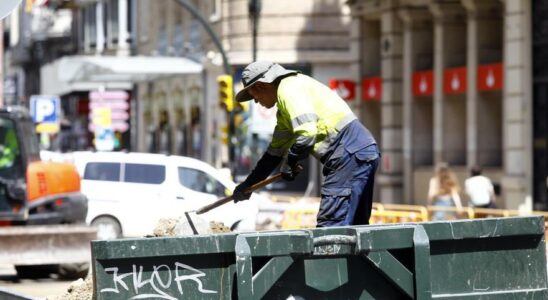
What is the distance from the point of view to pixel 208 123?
160 ft

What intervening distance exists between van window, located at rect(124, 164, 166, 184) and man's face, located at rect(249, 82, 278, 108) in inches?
696

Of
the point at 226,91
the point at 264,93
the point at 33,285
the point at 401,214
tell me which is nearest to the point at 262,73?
the point at 264,93

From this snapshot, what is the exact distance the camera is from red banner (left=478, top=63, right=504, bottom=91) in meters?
32.0

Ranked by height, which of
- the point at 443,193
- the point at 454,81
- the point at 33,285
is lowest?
the point at 443,193

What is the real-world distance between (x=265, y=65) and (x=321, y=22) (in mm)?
36947

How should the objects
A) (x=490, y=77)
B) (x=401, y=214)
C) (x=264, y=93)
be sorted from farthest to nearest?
(x=490, y=77) < (x=401, y=214) < (x=264, y=93)

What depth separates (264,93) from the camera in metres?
8.87

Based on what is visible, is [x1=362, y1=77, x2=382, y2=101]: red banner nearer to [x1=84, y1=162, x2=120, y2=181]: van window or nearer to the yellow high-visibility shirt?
[x1=84, y1=162, x2=120, y2=181]: van window

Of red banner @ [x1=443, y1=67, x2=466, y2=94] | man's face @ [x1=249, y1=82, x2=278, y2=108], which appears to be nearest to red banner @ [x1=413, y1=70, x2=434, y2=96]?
red banner @ [x1=443, y1=67, x2=466, y2=94]

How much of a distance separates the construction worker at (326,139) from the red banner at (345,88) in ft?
101

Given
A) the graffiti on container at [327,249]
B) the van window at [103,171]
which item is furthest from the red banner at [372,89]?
the graffiti on container at [327,249]

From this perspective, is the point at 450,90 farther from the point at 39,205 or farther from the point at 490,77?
the point at 39,205

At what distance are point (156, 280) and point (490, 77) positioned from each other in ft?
86.2

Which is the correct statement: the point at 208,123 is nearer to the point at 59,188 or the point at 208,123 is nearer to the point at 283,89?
the point at 59,188
